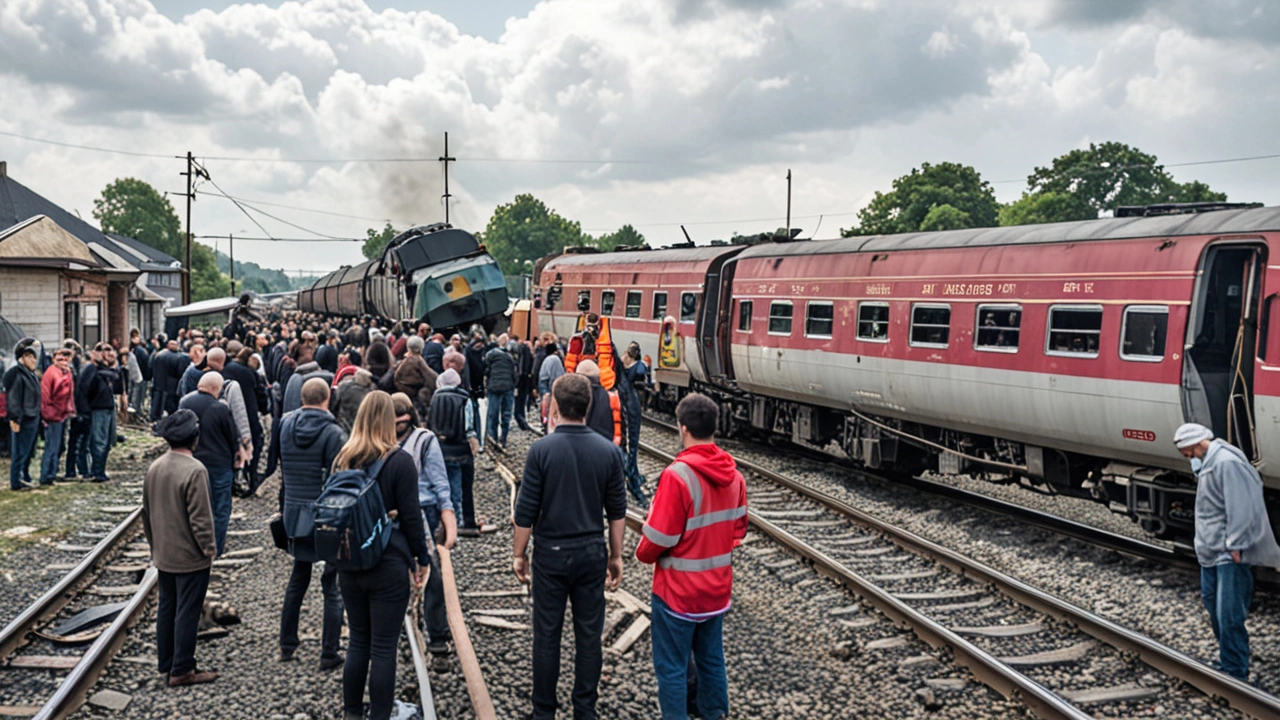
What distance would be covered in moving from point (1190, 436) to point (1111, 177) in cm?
7675

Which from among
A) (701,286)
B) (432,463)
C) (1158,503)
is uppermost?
(701,286)

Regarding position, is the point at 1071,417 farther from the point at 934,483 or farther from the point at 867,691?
the point at 867,691

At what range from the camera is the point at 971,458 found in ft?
41.7

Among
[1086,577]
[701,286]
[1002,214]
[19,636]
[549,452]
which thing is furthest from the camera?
[1002,214]

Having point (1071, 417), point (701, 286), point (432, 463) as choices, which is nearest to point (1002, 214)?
point (701, 286)

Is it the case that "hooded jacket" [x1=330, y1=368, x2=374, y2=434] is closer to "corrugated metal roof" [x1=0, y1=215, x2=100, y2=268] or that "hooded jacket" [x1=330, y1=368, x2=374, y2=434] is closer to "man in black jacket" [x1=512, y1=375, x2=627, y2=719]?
"man in black jacket" [x1=512, y1=375, x2=627, y2=719]

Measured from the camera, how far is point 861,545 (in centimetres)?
1112

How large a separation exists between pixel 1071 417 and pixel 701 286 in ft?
29.1

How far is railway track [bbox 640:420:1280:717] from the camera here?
22.2 feet

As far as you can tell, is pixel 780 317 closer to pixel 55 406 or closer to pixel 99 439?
pixel 99 439

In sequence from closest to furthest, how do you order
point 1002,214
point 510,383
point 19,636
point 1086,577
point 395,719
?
point 395,719 < point 19,636 < point 1086,577 < point 510,383 < point 1002,214

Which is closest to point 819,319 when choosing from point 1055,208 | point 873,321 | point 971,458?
point 873,321

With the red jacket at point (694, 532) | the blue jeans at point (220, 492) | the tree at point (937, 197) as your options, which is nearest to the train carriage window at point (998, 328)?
the red jacket at point (694, 532)

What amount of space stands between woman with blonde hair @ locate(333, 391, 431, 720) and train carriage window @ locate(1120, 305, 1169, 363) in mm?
7625
